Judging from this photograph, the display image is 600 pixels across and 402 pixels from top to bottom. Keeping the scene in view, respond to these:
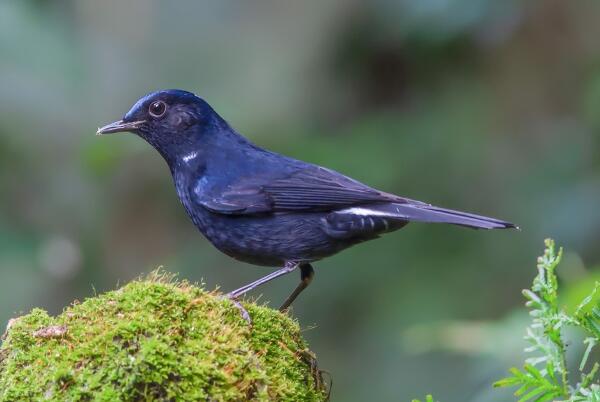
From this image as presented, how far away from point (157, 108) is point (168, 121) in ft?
0.32

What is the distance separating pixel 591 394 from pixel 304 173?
2.52 m

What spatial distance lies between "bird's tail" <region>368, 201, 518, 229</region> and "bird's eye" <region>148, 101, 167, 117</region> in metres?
1.37

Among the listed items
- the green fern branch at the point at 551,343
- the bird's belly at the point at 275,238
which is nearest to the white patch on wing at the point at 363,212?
the bird's belly at the point at 275,238

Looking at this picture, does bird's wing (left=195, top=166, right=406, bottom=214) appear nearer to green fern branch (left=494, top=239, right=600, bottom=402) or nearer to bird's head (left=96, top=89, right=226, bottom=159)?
bird's head (left=96, top=89, right=226, bottom=159)

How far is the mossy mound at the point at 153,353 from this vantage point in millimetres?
2777

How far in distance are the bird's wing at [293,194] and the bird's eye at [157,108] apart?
577mm

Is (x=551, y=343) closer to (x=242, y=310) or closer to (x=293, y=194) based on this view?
(x=242, y=310)

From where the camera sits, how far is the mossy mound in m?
2.78

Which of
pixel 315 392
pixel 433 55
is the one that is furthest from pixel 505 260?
pixel 315 392

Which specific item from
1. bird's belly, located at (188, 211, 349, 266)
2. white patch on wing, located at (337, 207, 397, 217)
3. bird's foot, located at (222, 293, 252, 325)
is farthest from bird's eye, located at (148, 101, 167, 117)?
bird's foot, located at (222, 293, 252, 325)

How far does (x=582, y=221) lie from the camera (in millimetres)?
7184

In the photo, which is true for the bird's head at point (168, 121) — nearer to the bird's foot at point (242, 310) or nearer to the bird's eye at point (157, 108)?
the bird's eye at point (157, 108)

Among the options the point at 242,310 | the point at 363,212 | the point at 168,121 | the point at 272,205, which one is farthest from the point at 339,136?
the point at 242,310

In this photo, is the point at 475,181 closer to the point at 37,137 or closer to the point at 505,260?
the point at 505,260
